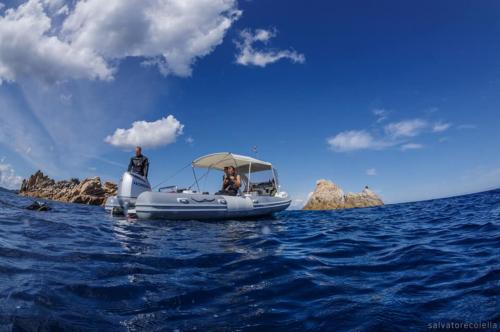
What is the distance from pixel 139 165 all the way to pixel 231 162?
5092 millimetres

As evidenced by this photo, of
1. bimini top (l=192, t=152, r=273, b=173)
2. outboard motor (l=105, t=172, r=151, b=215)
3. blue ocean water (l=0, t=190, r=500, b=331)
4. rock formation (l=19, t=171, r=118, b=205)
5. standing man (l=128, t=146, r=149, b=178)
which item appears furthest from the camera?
rock formation (l=19, t=171, r=118, b=205)

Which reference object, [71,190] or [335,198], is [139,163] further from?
[71,190]

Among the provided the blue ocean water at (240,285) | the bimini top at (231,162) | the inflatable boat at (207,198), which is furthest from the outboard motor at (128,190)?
the blue ocean water at (240,285)

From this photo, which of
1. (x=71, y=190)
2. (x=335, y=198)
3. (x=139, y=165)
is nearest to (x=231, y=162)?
(x=139, y=165)

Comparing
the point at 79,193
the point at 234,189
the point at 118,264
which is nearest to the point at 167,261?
the point at 118,264

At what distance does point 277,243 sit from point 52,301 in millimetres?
4964

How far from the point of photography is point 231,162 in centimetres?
1702

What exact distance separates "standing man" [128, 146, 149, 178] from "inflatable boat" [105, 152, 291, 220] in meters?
0.74

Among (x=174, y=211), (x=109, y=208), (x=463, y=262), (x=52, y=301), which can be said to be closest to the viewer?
(x=52, y=301)

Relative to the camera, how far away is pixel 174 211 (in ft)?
39.0

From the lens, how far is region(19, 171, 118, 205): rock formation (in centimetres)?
4106

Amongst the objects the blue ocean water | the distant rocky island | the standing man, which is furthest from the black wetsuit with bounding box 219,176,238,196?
the distant rocky island

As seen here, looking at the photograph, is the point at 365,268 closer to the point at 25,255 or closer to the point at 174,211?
the point at 25,255

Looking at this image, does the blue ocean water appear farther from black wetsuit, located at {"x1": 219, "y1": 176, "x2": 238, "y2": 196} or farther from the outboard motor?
black wetsuit, located at {"x1": 219, "y1": 176, "x2": 238, "y2": 196}
